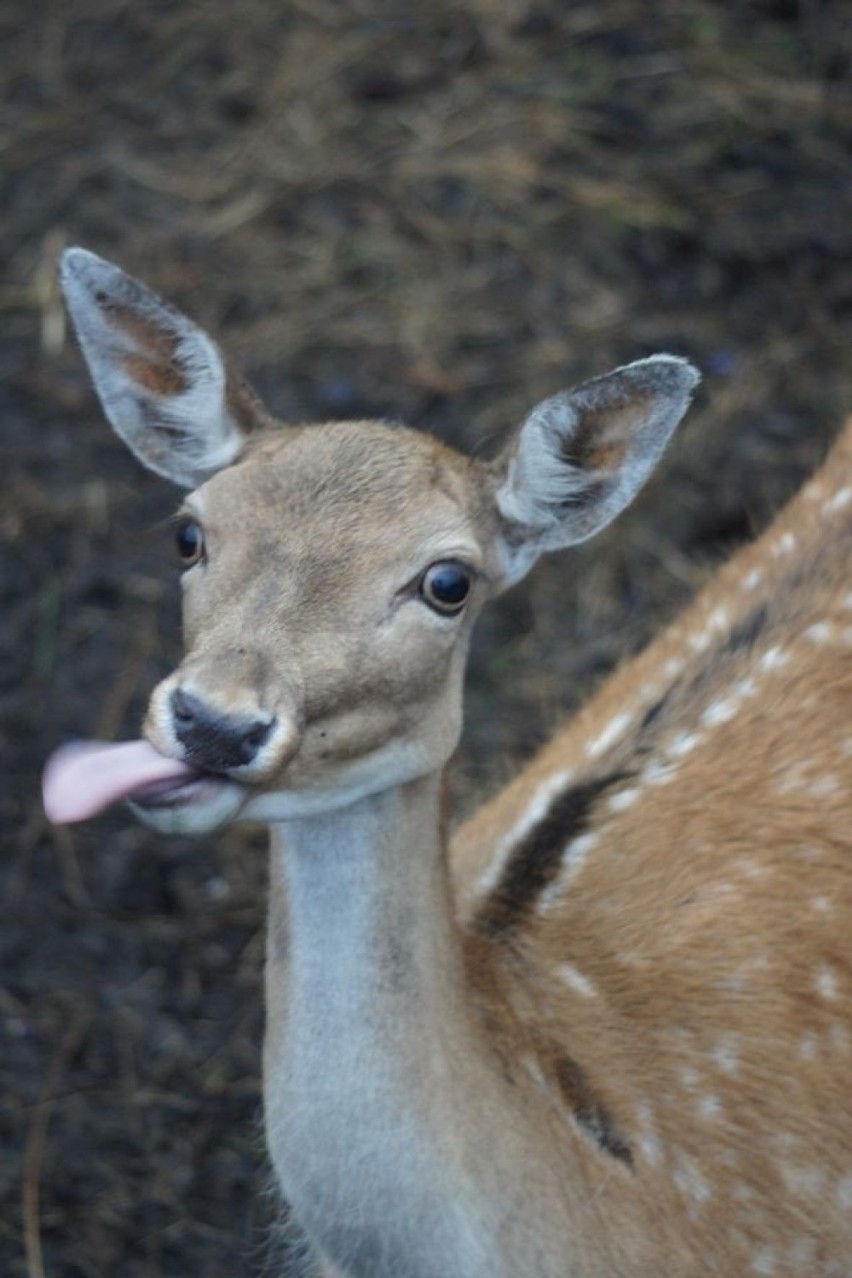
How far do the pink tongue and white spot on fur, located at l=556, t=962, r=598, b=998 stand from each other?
85 cm

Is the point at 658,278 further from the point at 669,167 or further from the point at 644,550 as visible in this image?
the point at 644,550

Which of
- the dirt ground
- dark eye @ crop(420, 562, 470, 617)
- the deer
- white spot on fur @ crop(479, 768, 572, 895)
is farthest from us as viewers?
the dirt ground

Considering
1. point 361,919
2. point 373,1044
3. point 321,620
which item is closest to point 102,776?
point 321,620

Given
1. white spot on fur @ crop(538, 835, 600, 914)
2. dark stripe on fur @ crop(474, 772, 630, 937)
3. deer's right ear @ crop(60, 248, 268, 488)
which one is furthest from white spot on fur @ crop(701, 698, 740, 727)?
deer's right ear @ crop(60, 248, 268, 488)

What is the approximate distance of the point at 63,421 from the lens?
4848 millimetres

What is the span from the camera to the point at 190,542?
2.49m

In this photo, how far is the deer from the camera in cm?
235

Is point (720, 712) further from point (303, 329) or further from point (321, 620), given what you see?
point (303, 329)

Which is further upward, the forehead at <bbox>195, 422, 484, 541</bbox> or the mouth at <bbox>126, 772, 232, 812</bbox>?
the forehead at <bbox>195, 422, 484, 541</bbox>

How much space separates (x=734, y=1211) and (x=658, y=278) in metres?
2.95

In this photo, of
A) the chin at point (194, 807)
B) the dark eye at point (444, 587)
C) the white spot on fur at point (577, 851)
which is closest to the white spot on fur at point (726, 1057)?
the white spot on fur at point (577, 851)

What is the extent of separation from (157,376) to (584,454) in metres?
0.61

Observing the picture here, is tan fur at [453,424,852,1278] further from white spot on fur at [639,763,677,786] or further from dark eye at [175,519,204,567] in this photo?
dark eye at [175,519,204,567]

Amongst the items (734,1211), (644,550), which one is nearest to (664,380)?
(734,1211)
